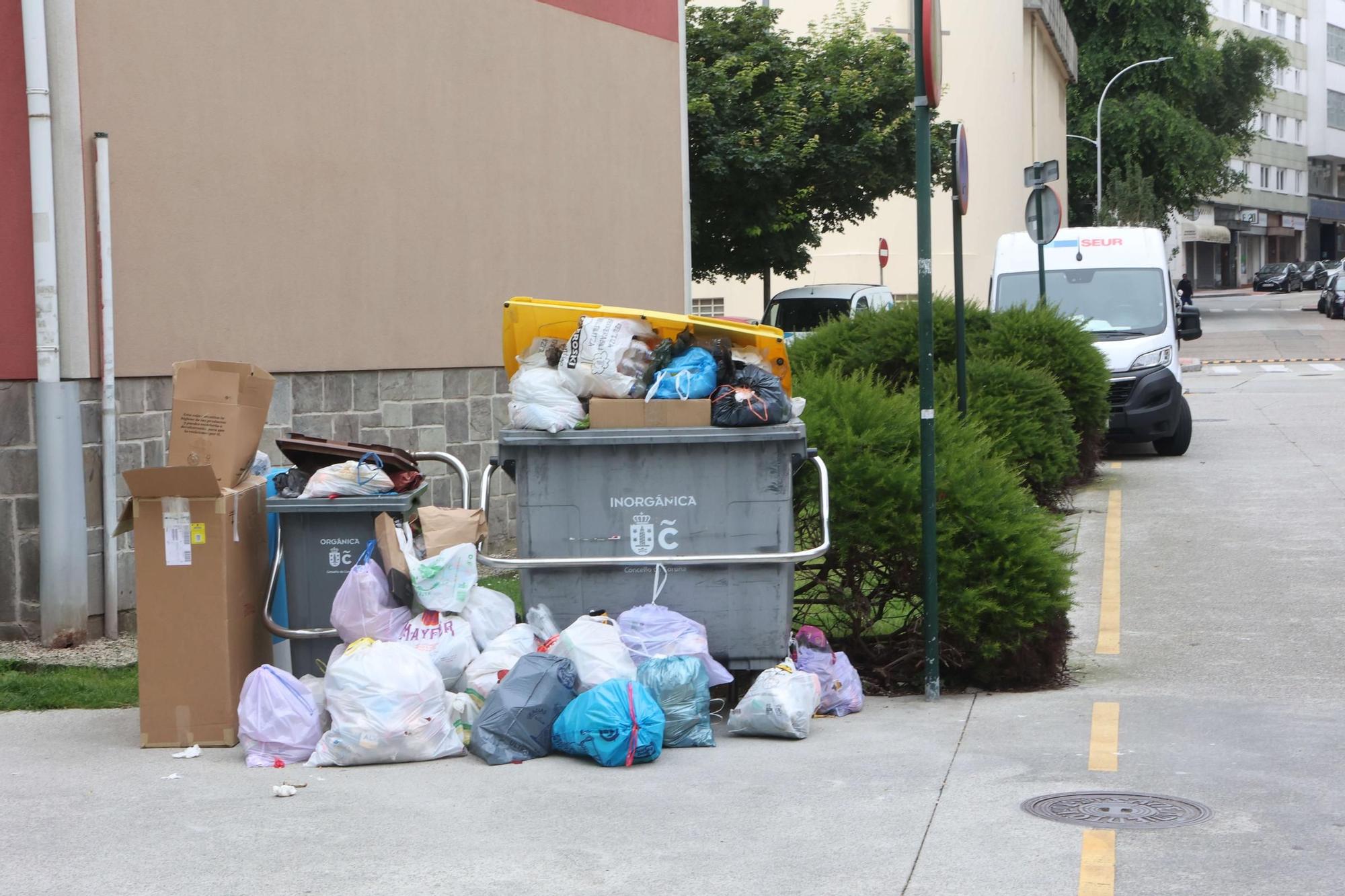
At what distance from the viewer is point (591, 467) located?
675 centimetres

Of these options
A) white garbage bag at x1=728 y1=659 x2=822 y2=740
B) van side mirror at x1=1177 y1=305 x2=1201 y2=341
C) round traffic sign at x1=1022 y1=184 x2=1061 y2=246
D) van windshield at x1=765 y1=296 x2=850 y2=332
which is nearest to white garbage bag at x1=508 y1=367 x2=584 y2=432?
white garbage bag at x1=728 y1=659 x2=822 y2=740

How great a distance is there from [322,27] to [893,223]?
30.6m

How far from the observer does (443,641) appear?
6.38m

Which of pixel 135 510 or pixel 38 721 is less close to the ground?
pixel 135 510

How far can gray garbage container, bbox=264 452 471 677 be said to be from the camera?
6.66 meters

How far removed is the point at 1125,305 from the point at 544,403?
→ 11987mm

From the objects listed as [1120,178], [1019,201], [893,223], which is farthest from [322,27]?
[1120,178]

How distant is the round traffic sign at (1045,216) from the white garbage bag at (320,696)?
32.6 feet

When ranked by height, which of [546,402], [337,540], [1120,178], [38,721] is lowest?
[38,721]

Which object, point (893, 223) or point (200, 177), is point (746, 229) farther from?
point (200, 177)

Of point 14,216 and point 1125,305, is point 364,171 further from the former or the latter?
point 1125,305

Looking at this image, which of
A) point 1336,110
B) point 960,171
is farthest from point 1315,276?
point 960,171

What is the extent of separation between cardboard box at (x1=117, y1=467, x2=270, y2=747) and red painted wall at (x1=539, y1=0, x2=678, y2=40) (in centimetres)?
729

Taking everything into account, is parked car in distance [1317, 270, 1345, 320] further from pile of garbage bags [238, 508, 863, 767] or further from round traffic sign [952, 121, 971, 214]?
pile of garbage bags [238, 508, 863, 767]
